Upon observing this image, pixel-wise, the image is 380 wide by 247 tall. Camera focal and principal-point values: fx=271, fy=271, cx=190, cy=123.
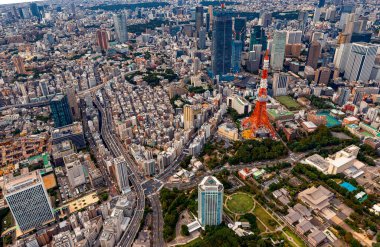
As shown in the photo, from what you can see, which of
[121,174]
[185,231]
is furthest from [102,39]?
[185,231]

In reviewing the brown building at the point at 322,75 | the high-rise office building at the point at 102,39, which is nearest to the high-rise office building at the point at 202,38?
the high-rise office building at the point at 102,39

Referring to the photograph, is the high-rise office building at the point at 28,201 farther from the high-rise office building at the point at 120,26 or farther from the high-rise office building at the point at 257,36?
the high-rise office building at the point at 120,26

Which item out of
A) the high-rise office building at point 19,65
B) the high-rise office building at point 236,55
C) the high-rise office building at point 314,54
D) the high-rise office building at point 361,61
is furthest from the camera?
the high-rise office building at point 19,65

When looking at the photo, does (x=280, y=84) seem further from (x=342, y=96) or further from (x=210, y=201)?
(x=210, y=201)

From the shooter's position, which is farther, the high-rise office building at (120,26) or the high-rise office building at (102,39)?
the high-rise office building at (120,26)

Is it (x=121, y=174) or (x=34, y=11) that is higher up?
(x=34, y=11)

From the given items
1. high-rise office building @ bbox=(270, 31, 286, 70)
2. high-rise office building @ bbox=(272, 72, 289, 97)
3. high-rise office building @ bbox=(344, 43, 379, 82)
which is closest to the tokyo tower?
high-rise office building @ bbox=(272, 72, 289, 97)

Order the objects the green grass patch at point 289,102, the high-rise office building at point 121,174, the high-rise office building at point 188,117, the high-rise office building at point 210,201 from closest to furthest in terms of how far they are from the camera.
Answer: the high-rise office building at point 210,201, the high-rise office building at point 121,174, the high-rise office building at point 188,117, the green grass patch at point 289,102
